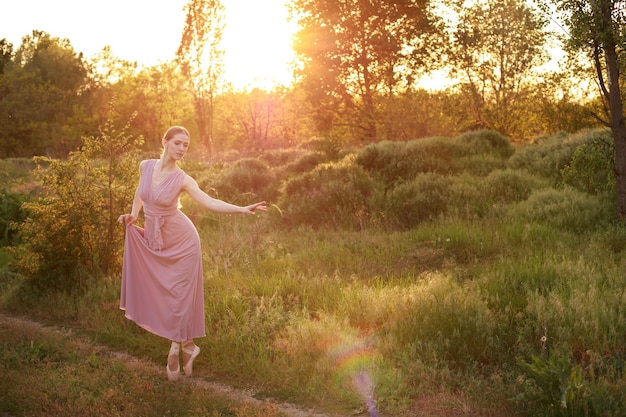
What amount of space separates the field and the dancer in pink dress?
47 cm

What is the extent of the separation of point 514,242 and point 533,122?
18882 mm

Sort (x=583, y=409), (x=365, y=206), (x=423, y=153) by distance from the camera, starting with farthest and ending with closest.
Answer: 1. (x=423, y=153)
2. (x=365, y=206)
3. (x=583, y=409)

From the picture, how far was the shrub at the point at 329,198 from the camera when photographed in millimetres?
13305

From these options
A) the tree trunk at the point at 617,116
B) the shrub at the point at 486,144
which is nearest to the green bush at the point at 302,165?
the shrub at the point at 486,144

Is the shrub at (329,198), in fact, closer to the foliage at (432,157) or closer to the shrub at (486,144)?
the foliage at (432,157)

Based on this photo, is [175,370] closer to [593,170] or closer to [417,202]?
[417,202]

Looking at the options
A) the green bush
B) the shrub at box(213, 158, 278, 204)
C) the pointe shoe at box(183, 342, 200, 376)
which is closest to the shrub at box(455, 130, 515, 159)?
the green bush

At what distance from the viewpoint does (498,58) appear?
2692cm

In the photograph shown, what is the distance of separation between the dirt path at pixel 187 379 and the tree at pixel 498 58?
2296 centimetres

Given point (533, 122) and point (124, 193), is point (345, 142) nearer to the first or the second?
point (533, 122)

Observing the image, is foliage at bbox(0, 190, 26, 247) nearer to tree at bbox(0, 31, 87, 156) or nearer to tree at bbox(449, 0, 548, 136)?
tree at bbox(449, 0, 548, 136)

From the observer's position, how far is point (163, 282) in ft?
19.8

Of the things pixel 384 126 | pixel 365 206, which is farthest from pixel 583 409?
pixel 384 126

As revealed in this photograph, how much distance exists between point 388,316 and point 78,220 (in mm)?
5524
